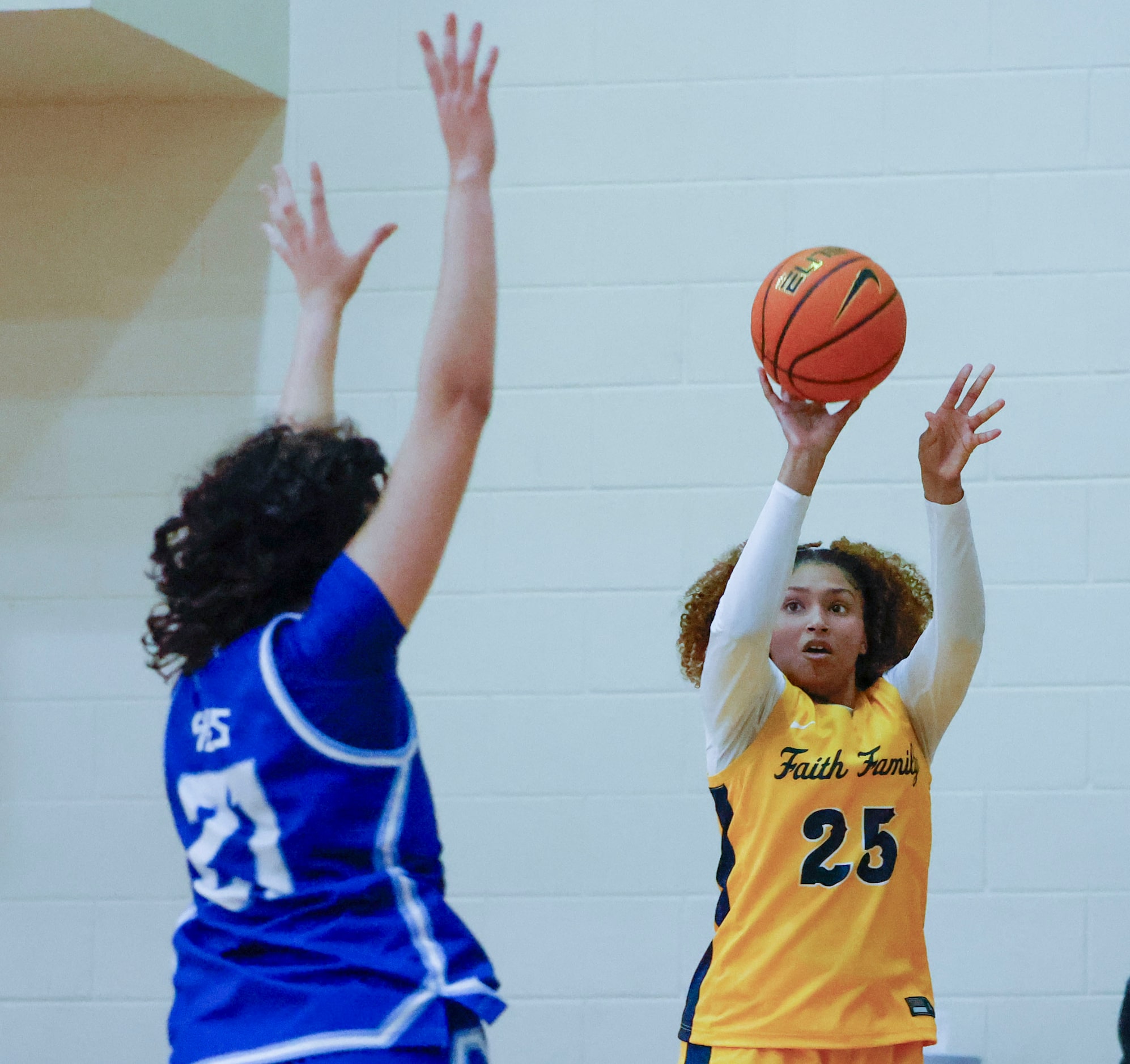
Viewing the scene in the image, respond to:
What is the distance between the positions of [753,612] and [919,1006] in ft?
2.29

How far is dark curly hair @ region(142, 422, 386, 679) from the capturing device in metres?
1.51

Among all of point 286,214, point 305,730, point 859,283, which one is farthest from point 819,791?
point 286,214

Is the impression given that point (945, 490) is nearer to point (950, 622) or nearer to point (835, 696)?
point (950, 622)

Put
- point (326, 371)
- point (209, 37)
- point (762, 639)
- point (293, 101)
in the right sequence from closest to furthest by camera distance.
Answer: point (326, 371) < point (762, 639) < point (209, 37) < point (293, 101)

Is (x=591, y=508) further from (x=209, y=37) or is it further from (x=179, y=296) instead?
(x=209, y=37)

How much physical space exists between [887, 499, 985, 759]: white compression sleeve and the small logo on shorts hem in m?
0.41

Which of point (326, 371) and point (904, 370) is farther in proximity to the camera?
point (904, 370)

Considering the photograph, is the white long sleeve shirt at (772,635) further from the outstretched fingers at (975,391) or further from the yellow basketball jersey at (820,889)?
the outstretched fingers at (975,391)

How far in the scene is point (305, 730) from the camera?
1.41 meters

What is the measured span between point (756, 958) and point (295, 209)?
1.39m

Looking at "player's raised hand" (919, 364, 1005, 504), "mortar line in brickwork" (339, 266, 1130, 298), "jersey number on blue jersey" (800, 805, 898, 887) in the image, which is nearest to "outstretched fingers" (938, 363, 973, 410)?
"player's raised hand" (919, 364, 1005, 504)

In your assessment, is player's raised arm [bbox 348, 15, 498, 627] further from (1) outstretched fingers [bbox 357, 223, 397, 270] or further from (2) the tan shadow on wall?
(2) the tan shadow on wall

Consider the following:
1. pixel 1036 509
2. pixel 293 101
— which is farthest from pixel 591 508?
pixel 293 101

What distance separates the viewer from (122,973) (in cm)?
342
